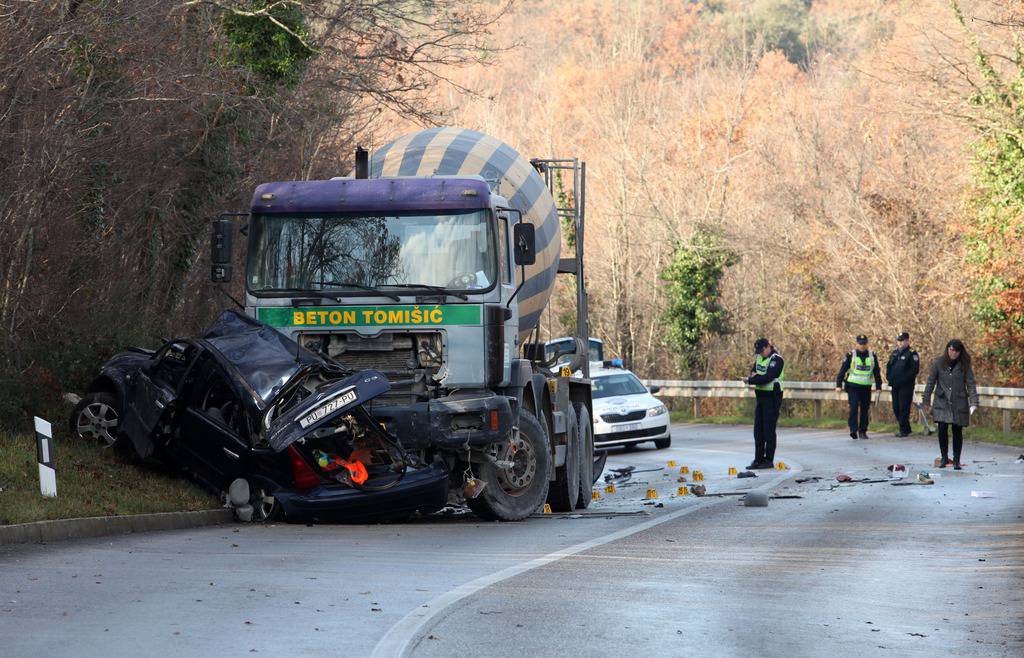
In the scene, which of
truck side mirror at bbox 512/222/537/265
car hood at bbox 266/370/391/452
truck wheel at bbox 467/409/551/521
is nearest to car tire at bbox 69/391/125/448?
car hood at bbox 266/370/391/452

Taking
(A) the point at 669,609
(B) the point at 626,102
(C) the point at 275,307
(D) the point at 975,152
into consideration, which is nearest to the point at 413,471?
(C) the point at 275,307

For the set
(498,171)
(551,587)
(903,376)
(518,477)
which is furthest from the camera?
(903,376)

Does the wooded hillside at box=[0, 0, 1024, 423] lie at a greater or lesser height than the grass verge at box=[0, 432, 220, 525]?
greater

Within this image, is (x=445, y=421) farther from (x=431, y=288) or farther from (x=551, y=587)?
(x=551, y=587)

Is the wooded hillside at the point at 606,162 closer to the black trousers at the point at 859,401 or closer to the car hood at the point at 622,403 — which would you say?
the black trousers at the point at 859,401

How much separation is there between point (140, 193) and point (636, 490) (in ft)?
25.1

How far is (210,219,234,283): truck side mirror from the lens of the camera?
47.1ft

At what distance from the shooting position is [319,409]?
1292 centimetres

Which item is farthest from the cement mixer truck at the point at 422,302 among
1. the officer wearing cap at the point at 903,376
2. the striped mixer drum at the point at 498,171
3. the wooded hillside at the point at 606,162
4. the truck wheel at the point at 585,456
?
the officer wearing cap at the point at 903,376

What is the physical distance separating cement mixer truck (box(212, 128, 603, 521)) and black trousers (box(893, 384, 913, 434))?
53.3 feet

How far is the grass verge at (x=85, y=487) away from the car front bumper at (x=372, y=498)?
1.18 m

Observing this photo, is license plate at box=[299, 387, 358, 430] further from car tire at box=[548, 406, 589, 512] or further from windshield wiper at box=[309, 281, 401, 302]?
car tire at box=[548, 406, 589, 512]

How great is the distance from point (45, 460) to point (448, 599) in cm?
589

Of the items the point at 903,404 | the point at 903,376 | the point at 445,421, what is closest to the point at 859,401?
the point at 903,404
